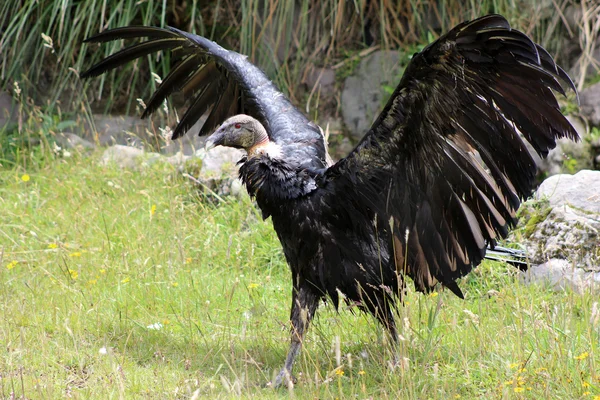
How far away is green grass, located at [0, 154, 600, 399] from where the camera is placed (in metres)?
Answer: 3.73

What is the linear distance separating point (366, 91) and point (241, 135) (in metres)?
4.11

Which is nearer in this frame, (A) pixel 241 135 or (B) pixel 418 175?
(B) pixel 418 175

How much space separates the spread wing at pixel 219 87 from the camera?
15.6 ft

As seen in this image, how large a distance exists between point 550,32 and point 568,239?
3389 millimetres

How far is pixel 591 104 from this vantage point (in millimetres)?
7512

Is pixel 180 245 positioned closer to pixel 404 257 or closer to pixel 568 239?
pixel 404 257

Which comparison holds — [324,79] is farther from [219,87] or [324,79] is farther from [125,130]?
[219,87]

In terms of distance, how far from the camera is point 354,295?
165 inches

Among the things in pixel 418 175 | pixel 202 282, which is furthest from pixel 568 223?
pixel 202 282

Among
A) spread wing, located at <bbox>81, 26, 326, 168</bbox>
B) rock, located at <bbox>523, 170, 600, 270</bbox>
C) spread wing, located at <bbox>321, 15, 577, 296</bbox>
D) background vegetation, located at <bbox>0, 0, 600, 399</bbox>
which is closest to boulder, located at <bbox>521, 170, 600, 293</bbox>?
rock, located at <bbox>523, 170, 600, 270</bbox>

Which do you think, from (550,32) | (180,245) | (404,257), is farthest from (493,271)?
(550,32)

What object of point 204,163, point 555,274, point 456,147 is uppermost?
point 456,147

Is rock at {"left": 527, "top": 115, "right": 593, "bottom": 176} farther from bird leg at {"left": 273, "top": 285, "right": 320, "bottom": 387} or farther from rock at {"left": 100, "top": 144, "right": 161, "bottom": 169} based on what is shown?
bird leg at {"left": 273, "top": 285, "right": 320, "bottom": 387}

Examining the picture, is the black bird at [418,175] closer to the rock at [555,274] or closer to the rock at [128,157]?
the rock at [555,274]
